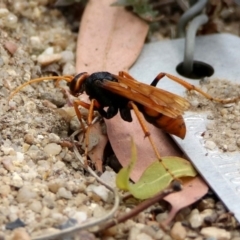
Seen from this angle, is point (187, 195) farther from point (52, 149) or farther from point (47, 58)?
point (47, 58)

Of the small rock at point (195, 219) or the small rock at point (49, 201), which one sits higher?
the small rock at point (49, 201)

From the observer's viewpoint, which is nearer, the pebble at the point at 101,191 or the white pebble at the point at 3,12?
the pebble at the point at 101,191

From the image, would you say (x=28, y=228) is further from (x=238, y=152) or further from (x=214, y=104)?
(x=214, y=104)

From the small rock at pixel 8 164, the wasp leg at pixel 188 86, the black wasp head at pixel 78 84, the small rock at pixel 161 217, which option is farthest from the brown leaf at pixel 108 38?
the small rock at pixel 161 217

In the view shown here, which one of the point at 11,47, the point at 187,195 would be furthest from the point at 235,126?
the point at 11,47

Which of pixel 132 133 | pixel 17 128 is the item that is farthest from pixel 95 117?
pixel 17 128

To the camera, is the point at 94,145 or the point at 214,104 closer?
the point at 94,145

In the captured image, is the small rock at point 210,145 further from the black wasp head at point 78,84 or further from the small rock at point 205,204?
the black wasp head at point 78,84
